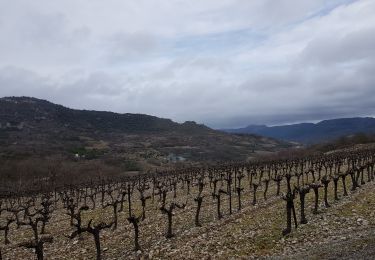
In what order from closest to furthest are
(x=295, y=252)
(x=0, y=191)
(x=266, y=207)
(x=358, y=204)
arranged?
1. (x=295, y=252)
2. (x=358, y=204)
3. (x=266, y=207)
4. (x=0, y=191)

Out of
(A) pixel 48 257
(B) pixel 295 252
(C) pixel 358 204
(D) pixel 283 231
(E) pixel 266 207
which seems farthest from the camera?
(E) pixel 266 207

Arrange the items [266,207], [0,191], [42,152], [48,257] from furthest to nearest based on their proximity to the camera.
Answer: [42,152], [0,191], [266,207], [48,257]

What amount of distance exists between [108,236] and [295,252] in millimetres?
18547

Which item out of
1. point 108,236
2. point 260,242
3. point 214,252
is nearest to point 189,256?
point 214,252

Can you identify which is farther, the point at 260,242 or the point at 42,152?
the point at 42,152

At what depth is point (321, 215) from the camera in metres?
37.6

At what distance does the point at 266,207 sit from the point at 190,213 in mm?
7827

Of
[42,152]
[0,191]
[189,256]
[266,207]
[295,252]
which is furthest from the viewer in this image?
[42,152]

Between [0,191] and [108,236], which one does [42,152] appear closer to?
[0,191]

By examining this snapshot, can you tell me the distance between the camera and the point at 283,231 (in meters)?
33.6

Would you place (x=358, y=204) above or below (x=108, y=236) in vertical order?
above

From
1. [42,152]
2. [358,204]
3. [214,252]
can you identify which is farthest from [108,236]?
[42,152]

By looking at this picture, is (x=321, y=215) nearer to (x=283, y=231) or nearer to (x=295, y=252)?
(x=283, y=231)

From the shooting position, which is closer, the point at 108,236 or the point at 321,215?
the point at 321,215
